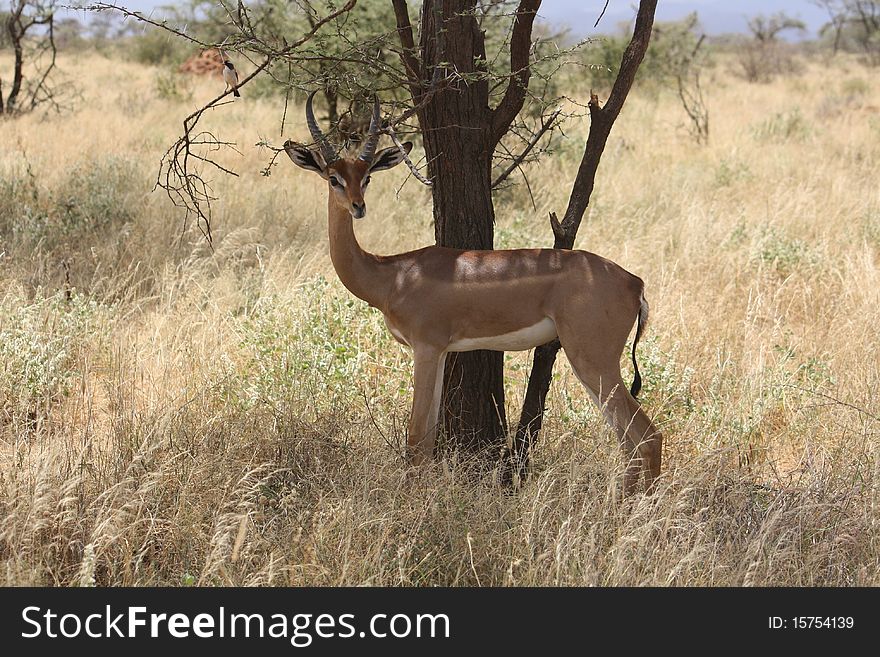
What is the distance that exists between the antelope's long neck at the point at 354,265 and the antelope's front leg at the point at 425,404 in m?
0.33

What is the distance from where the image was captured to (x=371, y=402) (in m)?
4.77

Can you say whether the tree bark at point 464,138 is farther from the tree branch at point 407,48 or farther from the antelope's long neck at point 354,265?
the antelope's long neck at point 354,265

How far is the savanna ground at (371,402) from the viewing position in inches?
131

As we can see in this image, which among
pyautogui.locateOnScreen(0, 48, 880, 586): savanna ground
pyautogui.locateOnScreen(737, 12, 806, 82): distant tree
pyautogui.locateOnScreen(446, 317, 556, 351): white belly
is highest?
pyautogui.locateOnScreen(737, 12, 806, 82): distant tree

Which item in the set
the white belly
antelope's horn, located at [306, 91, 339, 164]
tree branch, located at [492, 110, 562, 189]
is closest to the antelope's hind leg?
the white belly

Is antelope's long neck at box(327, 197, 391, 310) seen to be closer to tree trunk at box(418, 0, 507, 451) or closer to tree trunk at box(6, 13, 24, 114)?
tree trunk at box(418, 0, 507, 451)

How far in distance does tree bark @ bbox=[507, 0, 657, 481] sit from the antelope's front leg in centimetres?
38

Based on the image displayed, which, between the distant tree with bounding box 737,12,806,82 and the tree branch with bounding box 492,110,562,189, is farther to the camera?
the distant tree with bounding box 737,12,806,82

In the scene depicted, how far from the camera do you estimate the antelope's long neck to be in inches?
156

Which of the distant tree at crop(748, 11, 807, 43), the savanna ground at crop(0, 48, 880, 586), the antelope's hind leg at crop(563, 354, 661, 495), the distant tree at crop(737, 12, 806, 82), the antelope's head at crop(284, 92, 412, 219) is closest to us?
the savanna ground at crop(0, 48, 880, 586)

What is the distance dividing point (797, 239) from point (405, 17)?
485 centimetres

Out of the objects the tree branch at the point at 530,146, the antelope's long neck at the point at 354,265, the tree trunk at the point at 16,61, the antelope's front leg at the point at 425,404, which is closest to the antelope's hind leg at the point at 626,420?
the antelope's front leg at the point at 425,404

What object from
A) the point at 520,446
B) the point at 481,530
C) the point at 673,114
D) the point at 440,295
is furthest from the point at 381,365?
the point at 673,114

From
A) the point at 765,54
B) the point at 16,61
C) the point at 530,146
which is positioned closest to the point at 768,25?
the point at 765,54
